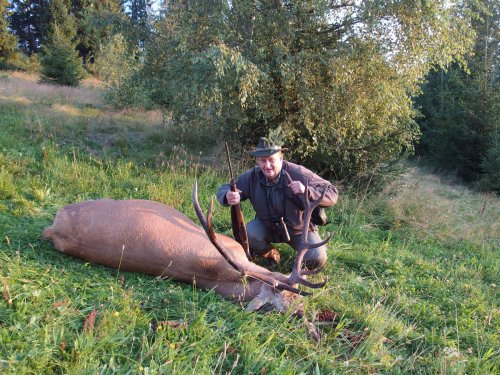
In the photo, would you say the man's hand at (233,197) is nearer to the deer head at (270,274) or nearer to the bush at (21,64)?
the deer head at (270,274)

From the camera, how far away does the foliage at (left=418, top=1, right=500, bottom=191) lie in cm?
1164

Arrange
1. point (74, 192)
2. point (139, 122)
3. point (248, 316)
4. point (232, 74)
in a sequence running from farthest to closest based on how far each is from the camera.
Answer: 1. point (139, 122)
2. point (232, 74)
3. point (74, 192)
4. point (248, 316)

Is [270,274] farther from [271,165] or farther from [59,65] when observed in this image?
[59,65]

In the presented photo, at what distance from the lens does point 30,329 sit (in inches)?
90.6

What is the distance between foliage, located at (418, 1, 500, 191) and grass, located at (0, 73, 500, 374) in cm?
687

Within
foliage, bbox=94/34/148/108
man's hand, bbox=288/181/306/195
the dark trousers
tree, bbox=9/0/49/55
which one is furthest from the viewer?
→ tree, bbox=9/0/49/55

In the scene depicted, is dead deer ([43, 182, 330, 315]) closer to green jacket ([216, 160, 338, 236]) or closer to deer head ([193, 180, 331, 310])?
deer head ([193, 180, 331, 310])

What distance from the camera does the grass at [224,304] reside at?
91.4 inches

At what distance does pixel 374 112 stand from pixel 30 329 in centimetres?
680

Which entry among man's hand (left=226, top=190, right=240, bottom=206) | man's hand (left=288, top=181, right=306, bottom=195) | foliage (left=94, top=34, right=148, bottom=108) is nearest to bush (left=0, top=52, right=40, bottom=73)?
foliage (left=94, top=34, right=148, bottom=108)

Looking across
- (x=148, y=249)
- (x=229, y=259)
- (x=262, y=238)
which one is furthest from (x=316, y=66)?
(x=148, y=249)

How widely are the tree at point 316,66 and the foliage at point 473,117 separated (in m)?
5.05

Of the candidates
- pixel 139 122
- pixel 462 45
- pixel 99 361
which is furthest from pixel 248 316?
pixel 139 122

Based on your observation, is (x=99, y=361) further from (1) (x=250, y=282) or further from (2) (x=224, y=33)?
(2) (x=224, y=33)
